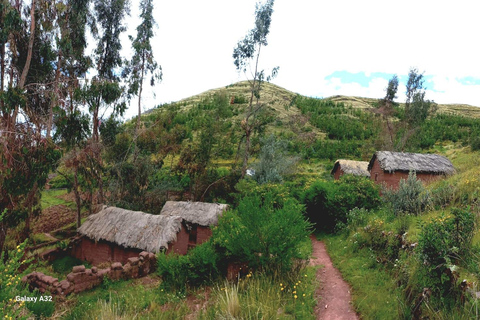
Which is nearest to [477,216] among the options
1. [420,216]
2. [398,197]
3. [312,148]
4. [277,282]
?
[420,216]

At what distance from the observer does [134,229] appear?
41.3 ft

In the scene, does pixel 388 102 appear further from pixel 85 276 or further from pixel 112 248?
pixel 85 276

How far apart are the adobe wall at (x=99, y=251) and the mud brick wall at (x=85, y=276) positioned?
186 centimetres

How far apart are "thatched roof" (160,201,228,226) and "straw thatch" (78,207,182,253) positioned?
1481 millimetres

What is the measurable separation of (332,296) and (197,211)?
8.98 metres

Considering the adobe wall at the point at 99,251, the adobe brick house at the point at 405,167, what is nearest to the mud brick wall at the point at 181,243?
the adobe wall at the point at 99,251

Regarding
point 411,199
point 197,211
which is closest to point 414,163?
point 411,199

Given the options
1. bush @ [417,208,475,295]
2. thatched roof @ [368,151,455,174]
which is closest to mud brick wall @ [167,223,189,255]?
bush @ [417,208,475,295]

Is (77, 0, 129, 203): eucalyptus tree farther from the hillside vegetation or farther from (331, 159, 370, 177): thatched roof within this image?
(331, 159, 370, 177): thatched roof

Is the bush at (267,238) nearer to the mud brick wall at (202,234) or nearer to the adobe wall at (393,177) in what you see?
the mud brick wall at (202,234)

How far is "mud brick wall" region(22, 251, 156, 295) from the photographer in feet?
28.3

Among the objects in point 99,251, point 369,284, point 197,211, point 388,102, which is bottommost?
point 99,251

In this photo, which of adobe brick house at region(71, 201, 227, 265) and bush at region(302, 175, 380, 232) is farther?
bush at region(302, 175, 380, 232)

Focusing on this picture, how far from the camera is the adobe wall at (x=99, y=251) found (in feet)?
40.9
